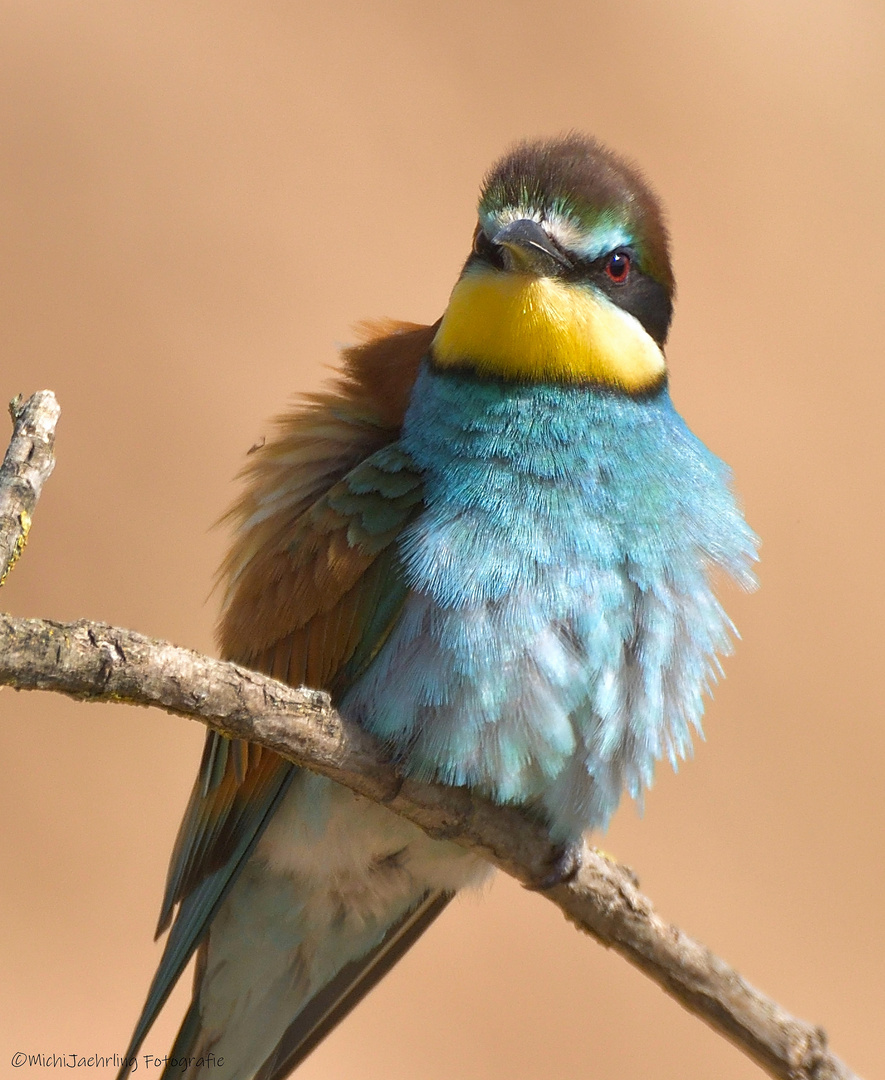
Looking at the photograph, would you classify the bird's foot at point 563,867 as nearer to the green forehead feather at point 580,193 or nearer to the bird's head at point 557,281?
the bird's head at point 557,281

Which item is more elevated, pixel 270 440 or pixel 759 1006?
pixel 270 440

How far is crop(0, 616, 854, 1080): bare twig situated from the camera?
2.10 feet

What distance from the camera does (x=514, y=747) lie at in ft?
3.37

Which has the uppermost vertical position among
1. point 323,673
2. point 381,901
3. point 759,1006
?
point 323,673

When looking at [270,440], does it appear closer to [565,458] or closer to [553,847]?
[565,458]

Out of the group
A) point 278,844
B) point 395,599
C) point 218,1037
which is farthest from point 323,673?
point 218,1037

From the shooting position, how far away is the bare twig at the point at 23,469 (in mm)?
777

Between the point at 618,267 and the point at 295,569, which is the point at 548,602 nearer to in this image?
the point at 295,569

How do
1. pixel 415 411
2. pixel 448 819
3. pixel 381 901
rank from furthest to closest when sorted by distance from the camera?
pixel 381 901 → pixel 415 411 → pixel 448 819

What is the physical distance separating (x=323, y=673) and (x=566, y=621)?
0.22 meters

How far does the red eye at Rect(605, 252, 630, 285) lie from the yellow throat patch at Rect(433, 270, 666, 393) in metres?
0.03

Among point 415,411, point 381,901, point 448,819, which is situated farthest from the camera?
point 381,901

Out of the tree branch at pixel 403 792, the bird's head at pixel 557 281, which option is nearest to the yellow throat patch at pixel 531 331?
the bird's head at pixel 557 281

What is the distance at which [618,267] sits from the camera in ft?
3.80
